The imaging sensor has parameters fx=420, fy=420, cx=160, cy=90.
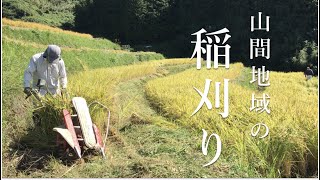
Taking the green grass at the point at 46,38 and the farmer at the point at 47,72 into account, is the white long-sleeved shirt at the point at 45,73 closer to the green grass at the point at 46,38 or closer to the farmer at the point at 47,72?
the farmer at the point at 47,72

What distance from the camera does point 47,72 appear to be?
16.3 ft

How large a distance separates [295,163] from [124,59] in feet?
52.2

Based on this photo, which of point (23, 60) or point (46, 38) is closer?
point (23, 60)

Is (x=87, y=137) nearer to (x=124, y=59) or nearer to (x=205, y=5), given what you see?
(x=124, y=59)

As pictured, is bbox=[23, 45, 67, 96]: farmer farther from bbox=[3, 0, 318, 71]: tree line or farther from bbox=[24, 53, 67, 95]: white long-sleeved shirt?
bbox=[3, 0, 318, 71]: tree line

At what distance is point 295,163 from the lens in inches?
175

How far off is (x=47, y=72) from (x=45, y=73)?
0.03 metres

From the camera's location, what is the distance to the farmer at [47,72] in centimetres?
475

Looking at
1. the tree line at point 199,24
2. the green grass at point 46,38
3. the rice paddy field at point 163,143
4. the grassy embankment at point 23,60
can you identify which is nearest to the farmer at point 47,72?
the rice paddy field at point 163,143

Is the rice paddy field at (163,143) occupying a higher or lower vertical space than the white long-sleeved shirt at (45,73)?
lower

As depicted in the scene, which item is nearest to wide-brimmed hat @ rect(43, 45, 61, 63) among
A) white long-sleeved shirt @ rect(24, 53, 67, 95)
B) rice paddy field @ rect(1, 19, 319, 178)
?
white long-sleeved shirt @ rect(24, 53, 67, 95)

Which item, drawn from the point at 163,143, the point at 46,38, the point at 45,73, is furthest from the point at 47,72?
the point at 46,38

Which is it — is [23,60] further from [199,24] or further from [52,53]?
[199,24]

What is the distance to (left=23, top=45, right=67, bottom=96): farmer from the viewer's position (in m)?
4.75
